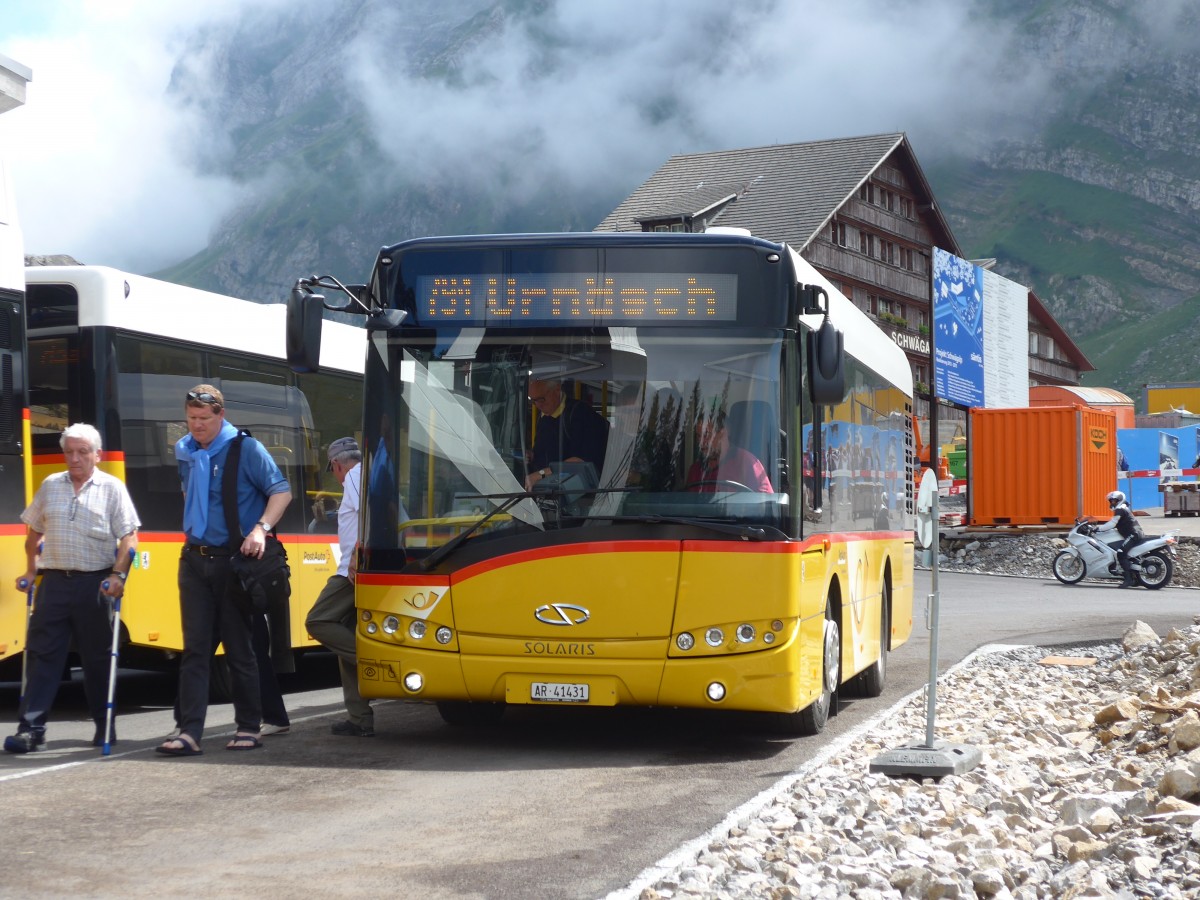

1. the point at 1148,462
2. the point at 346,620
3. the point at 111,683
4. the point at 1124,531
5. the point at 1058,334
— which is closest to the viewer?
the point at 111,683

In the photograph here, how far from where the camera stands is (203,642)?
9.28 metres

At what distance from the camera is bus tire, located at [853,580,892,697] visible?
12.8 metres

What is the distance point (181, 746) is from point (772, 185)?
2432 inches

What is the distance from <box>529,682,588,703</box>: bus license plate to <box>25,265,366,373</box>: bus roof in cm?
391

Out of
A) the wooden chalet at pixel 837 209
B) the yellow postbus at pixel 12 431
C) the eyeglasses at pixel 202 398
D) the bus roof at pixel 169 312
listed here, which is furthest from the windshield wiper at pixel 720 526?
the wooden chalet at pixel 837 209

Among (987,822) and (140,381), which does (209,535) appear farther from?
(987,822)

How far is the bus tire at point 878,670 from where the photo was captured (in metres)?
12.8

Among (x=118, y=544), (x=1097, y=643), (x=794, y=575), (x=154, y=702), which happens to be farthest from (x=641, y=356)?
(x=1097, y=643)

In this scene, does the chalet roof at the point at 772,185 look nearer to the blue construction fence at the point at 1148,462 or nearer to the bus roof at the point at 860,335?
the blue construction fence at the point at 1148,462

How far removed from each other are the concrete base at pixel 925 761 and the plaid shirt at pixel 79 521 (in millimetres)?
4234

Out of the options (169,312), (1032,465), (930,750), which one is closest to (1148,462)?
(1032,465)

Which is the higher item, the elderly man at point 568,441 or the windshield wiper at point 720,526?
the elderly man at point 568,441

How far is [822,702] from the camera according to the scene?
10062 millimetres

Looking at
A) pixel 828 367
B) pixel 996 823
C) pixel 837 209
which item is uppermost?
pixel 837 209
